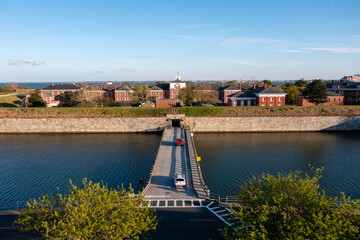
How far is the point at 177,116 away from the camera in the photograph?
63031 millimetres

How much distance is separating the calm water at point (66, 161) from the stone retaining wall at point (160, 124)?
495 centimetres

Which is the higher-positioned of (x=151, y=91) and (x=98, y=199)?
(x=151, y=91)

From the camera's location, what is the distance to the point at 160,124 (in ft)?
203

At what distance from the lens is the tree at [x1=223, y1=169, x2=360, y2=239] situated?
11.9 metres

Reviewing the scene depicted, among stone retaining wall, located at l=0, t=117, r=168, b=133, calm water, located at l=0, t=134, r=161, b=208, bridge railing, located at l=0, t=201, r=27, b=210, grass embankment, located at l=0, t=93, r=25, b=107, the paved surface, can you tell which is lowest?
bridge railing, located at l=0, t=201, r=27, b=210

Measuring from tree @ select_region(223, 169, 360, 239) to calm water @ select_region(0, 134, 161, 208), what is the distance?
16623 mm

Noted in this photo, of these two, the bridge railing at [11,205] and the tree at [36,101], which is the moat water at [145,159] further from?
the tree at [36,101]

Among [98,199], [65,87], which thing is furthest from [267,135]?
[65,87]

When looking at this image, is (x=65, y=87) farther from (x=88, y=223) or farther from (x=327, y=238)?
(x=327, y=238)

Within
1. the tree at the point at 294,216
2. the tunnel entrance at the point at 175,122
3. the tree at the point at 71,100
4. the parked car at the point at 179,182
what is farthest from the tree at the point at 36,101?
the tree at the point at 294,216

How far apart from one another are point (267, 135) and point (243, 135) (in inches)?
213

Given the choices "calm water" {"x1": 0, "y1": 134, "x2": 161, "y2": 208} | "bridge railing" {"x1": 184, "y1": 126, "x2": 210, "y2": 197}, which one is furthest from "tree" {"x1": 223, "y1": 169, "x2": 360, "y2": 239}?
"calm water" {"x1": 0, "y1": 134, "x2": 161, "y2": 208}

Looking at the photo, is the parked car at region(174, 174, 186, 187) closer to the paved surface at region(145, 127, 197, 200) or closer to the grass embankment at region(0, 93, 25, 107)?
the paved surface at region(145, 127, 197, 200)

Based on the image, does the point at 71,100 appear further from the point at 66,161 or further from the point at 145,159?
the point at 145,159
